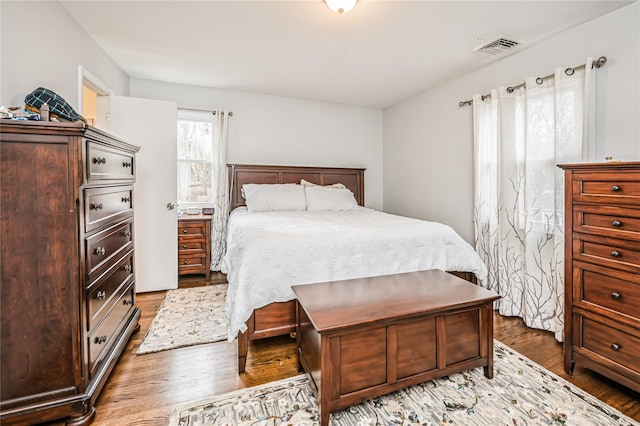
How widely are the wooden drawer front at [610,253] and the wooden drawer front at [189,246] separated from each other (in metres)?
3.55

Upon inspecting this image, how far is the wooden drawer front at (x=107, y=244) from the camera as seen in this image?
4.86 ft

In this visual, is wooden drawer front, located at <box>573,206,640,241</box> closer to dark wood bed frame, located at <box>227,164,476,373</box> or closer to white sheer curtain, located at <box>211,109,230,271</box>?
dark wood bed frame, located at <box>227,164,476,373</box>

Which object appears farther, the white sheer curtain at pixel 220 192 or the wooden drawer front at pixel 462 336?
the white sheer curtain at pixel 220 192

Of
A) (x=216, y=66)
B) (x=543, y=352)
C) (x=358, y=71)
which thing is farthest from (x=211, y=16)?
(x=543, y=352)

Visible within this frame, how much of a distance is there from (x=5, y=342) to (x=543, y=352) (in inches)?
121

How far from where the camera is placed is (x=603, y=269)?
65.9 inches

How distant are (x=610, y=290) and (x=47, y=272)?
281cm

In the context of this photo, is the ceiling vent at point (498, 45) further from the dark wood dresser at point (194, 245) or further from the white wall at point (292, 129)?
the dark wood dresser at point (194, 245)

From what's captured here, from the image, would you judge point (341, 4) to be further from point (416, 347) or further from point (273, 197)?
point (273, 197)

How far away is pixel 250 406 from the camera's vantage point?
1.58 metres

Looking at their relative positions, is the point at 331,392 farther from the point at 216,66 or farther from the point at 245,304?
the point at 216,66

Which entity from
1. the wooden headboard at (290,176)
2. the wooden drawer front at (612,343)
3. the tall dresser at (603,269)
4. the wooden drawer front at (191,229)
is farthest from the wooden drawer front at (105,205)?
the wooden drawer front at (612,343)

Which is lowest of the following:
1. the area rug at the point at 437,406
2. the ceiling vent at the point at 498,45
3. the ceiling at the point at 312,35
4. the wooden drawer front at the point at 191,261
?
the area rug at the point at 437,406

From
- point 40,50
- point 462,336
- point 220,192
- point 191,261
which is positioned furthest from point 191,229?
point 462,336
